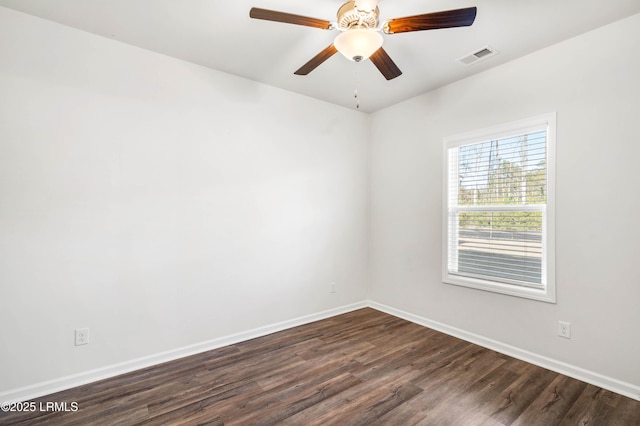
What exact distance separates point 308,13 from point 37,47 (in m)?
1.98

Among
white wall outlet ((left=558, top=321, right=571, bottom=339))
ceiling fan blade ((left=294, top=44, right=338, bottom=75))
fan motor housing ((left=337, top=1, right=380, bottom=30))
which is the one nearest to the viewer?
fan motor housing ((left=337, top=1, right=380, bottom=30))

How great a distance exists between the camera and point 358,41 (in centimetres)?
179

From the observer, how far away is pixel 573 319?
7.95 feet

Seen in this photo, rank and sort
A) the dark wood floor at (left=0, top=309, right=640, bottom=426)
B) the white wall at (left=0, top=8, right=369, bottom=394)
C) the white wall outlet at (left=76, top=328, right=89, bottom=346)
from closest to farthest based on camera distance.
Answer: the dark wood floor at (left=0, top=309, right=640, bottom=426), the white wall at (left=0, top=8, right=369, bottom=394), the white wall outlet at (left=76, top=328, right=89, bottom=346)

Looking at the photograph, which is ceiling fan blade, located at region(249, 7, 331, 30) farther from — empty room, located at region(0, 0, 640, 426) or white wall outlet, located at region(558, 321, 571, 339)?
white wall outlet, located at region(558, 321, 571, 339)

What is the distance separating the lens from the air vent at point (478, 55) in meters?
2.58

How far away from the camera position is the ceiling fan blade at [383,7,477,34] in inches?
64.4

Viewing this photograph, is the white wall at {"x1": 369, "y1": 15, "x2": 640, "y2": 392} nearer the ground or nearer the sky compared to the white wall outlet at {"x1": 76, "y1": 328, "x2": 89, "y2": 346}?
nearer the sky

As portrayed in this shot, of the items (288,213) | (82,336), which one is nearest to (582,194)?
(288,213)

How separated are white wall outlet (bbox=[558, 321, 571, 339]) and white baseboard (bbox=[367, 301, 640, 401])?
227 mm

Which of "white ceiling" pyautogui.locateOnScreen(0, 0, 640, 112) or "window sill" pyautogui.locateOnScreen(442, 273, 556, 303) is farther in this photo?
"window sill" pyautogui.locateOnScreen(442, 273, 556, 303)

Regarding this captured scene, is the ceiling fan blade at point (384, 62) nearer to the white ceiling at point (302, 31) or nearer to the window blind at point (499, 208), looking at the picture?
the white ceiling at point (302, 31)

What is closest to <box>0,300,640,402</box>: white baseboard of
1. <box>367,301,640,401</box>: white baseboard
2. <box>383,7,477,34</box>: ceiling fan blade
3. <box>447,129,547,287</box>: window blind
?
<box>367,301,640,401</box>: white baseboard

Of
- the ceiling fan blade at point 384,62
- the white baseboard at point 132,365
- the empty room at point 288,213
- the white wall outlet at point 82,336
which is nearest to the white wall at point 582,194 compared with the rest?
the empty room at point 288,213
